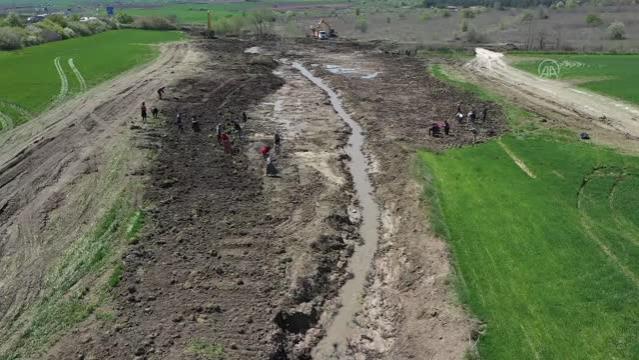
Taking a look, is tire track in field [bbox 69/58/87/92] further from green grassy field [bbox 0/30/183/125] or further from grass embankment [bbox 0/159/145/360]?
grass embankment [bbox 0/159/145/360]

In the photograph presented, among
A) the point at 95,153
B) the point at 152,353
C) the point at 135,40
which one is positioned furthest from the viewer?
the point at 135,40

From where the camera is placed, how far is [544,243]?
87.4ft

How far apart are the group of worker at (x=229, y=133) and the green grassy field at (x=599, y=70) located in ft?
115

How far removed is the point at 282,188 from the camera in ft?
116

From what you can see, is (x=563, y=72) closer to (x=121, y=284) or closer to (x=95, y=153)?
(x=95, y=153)

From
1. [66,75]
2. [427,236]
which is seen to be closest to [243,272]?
[427,236]

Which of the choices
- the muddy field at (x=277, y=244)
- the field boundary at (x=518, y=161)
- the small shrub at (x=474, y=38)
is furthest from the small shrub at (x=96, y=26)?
the field boundary at (x=518, y=161)

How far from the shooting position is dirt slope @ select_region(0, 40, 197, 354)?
2397 centimetres

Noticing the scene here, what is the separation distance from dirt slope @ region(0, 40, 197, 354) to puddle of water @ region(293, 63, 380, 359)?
38.2 feet

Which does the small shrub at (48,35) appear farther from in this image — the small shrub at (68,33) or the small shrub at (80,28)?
the small shrub at (80,28)

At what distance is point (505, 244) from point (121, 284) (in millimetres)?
17378

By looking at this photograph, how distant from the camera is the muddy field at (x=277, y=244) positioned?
2133 cm

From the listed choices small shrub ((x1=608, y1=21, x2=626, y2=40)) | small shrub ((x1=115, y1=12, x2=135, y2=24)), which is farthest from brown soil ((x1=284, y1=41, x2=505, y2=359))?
small shrub ((x1=115, y1=12, x2=135, y2=24))

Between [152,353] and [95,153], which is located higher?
[95,153]
